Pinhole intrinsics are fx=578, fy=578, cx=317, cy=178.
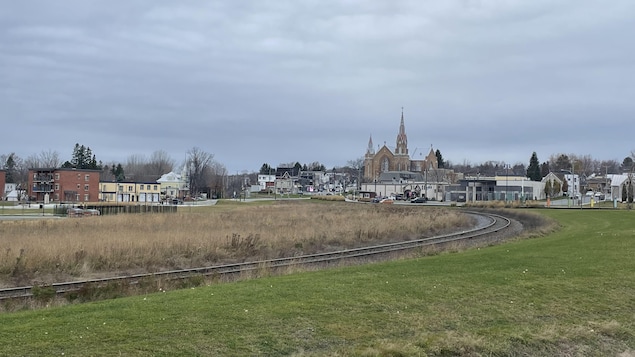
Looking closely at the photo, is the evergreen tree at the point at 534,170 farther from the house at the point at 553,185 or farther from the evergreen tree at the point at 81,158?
the evergreen tree at the point at 81,158

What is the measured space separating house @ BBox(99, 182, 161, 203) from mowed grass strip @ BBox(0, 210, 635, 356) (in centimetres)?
11696

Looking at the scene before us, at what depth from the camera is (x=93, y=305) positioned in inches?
484

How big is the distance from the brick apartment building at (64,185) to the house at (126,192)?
7.63 m

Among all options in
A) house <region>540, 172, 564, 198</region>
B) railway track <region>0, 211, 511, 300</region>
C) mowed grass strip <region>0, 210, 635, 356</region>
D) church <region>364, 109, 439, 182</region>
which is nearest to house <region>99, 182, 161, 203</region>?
church <region>364, 109, 439, 182</region>

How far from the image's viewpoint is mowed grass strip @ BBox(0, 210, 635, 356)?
873 centimetres

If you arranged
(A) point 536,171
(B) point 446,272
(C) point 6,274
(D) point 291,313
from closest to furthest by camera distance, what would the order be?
(D) point 291,313, (B) point 446,272, (C) point 6,274, (A) point 536,171

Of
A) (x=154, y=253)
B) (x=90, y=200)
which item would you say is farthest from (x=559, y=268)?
(x=90, y=200)

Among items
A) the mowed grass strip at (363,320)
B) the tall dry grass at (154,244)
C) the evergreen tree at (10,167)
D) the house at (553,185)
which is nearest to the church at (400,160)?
the house at (553,185)

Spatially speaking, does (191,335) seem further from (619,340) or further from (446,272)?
(446,272)

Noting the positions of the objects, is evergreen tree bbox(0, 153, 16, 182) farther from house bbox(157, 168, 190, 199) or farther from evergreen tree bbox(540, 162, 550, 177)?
evergreen tree bbox(540, 162, 550, 177)

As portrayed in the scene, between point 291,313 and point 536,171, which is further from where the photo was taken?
point 536,171

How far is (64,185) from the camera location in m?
114

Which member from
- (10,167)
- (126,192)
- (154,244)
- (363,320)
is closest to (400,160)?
(126,192)

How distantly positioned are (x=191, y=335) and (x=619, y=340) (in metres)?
7.25
